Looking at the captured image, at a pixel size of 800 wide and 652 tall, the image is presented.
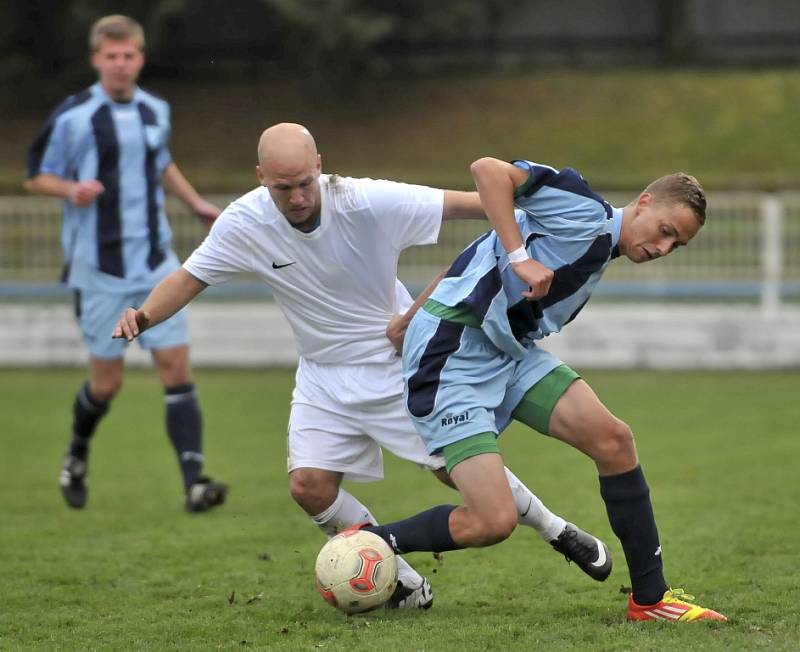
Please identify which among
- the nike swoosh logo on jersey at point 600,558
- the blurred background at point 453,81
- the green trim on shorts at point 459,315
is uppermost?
the blurred background at point 453,81

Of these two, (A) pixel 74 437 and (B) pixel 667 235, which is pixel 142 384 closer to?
(A) pixel 74 437

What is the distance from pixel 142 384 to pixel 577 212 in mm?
9081

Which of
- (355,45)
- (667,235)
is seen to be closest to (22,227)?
(667,235)

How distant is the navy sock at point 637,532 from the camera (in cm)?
478

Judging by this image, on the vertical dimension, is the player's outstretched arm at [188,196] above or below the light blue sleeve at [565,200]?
above

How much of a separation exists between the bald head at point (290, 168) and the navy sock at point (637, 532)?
4.56ft

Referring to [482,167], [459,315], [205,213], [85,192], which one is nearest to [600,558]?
[459,315]

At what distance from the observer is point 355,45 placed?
99.1 ft

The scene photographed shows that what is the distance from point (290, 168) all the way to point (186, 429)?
9.69ft

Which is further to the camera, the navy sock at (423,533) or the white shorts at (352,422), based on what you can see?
the white shorts at (352,422)

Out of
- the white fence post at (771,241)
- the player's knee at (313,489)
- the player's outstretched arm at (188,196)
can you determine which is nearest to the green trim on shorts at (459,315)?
the player's knee at (313,489)

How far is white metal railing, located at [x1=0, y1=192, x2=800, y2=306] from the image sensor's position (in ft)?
46.3

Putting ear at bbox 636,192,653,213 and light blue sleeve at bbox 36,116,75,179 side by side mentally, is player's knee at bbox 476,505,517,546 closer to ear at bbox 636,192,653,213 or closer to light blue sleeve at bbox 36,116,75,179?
ear at bbox 636,192,653,213

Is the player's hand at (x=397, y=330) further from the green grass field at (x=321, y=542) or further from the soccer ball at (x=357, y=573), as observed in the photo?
the green grass field at (x=321, y=542)
